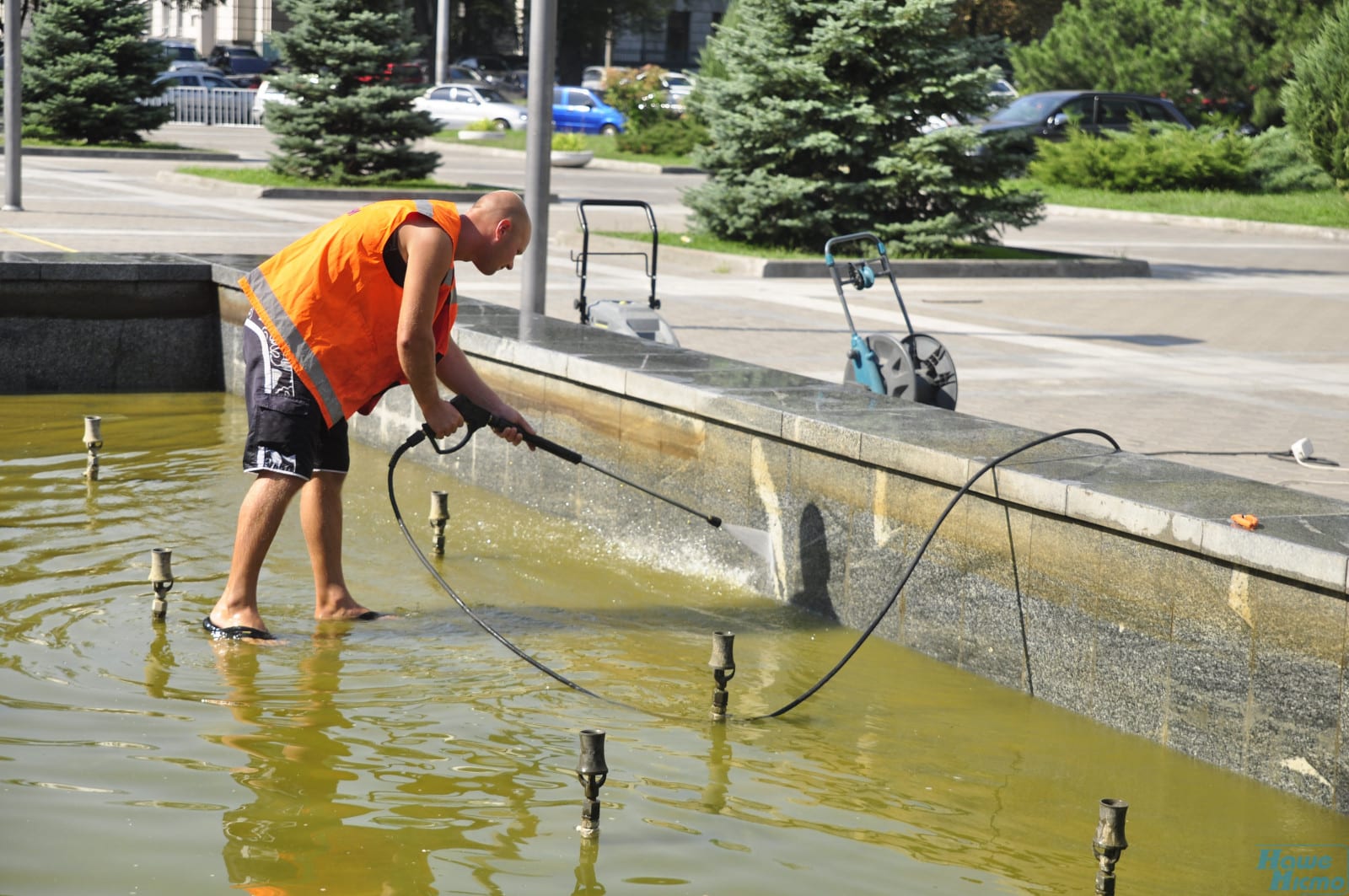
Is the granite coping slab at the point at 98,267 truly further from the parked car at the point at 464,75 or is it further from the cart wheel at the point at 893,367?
the parked car at the point at 464,75

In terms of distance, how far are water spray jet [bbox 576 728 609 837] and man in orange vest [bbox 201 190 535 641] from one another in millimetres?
1710

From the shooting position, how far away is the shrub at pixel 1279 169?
96.5ft

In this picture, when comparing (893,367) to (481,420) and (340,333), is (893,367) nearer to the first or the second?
(481,420)

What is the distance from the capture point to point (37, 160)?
2823 centimetres

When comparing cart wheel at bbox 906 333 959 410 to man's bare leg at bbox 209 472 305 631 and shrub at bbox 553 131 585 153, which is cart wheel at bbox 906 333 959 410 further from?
shrub at bbox 553 131 585 153

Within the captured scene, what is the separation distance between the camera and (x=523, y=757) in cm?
464

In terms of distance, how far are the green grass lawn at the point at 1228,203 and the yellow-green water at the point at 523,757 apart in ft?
68.3

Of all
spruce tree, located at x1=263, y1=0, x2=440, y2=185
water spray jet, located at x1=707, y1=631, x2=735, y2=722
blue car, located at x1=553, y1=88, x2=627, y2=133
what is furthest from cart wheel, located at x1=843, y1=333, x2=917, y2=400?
blue car, located at x1=553, y1=88, x2=627, y2=133

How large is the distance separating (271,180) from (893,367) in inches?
714

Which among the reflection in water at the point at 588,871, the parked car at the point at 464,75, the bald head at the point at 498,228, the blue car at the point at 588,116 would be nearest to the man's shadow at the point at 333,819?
the reflection in water at the point at 588,871

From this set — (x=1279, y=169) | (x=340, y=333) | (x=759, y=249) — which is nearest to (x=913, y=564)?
(x=340, y=333)

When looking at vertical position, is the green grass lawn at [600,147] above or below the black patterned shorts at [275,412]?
above

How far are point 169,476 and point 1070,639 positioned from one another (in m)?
4.54

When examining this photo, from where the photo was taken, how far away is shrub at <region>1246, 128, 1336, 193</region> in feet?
96.5
